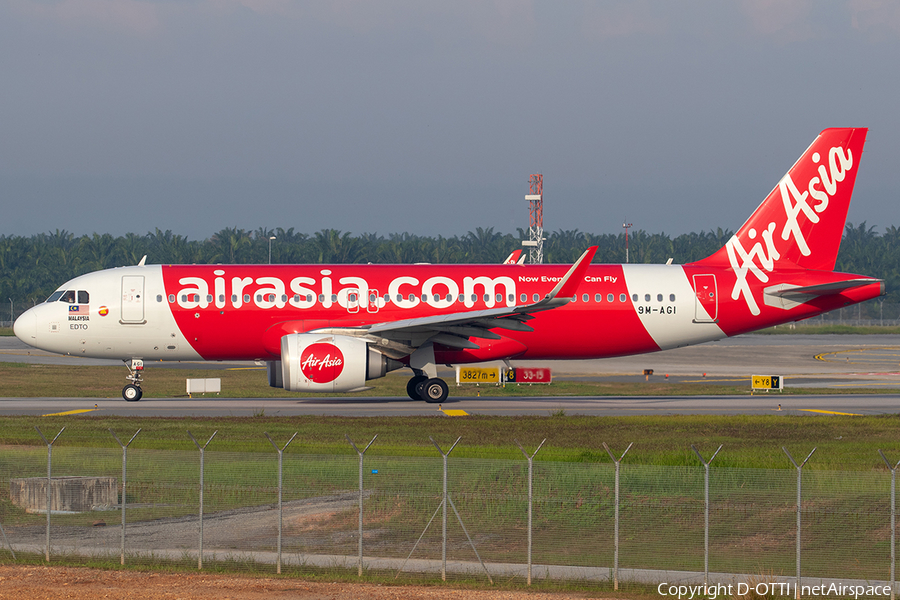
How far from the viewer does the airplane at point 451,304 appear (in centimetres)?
3388

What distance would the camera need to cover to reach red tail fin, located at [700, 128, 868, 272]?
35.6 m

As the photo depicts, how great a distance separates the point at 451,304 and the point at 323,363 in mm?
5300

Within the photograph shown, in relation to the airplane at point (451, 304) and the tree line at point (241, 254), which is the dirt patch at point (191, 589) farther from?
the tree line at point (241, 254)

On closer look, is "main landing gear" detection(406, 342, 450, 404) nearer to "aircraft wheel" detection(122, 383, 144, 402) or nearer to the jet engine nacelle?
the jet engine nacelle

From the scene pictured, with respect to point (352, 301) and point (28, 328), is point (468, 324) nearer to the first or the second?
point (352, 301)

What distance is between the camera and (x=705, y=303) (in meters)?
34.8

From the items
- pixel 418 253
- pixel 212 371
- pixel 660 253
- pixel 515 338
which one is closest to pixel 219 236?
pixel 418 253

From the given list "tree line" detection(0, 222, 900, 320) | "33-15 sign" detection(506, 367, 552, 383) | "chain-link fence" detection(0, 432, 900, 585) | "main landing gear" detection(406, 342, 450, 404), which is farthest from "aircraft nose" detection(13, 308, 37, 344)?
"tree line" detection(0, 222, 900, 320)

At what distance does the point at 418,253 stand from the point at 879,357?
8876 cm

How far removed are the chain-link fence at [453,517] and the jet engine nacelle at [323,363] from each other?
9386 mm

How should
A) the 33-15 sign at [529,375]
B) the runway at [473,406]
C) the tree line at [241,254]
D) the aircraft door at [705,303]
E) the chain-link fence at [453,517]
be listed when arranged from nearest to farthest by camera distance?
the chain-link fence at [453,517], the runway at [473,406], the aircraft door at [705,303], the 33-15 sign at [529,375], the tree line at [241,254]

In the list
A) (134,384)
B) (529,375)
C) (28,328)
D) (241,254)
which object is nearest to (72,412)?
(134,384)

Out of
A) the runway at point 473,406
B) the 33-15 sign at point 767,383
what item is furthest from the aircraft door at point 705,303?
the 33-15 sign at point 767,383

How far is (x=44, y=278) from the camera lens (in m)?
124
